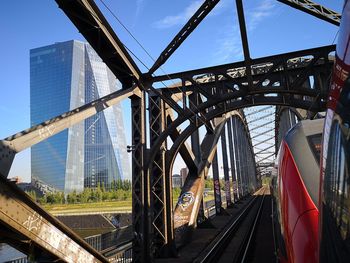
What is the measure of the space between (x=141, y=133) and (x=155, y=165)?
1.71 meters

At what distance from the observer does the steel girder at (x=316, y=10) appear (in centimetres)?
941

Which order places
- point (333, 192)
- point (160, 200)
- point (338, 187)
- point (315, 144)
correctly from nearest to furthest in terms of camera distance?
point (338, 187) → point (333, 192) → point (315, 144) → point (160, 200)

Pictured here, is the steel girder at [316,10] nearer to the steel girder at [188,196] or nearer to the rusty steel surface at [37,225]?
the steel girder at [188,196]

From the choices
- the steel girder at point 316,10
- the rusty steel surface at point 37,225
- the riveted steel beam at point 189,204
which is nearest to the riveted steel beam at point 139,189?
the riveted steel beam at point 189,204

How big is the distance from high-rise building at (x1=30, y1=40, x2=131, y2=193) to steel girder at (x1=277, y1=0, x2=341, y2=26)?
6300 inches

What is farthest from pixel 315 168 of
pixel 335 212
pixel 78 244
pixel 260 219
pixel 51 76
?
pixel 51 76

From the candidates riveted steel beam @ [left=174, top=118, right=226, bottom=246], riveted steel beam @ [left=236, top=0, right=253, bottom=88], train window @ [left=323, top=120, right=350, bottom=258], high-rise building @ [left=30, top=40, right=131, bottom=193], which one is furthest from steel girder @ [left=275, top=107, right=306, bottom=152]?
high-rise building @ [left=30, top=40, right=131, bottom=193]

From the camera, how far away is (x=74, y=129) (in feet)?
531

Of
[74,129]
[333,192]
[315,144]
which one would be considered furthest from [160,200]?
[74,129]

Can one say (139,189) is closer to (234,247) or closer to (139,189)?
(139,189)

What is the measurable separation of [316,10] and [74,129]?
162m

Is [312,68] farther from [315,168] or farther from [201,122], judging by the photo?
[315,168]

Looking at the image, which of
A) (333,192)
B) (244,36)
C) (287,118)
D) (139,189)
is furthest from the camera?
(287,118)

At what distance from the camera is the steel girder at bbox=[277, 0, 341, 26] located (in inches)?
371
